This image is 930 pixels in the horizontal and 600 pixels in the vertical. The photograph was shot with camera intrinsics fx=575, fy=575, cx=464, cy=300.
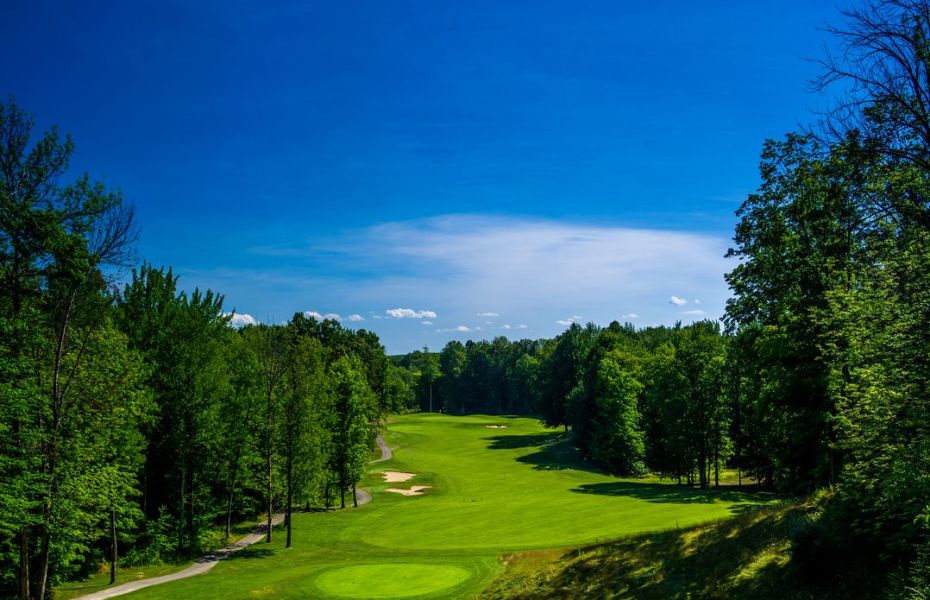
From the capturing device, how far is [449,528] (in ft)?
146

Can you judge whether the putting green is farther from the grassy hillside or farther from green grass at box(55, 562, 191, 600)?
green grass at box(55, 562, 191, 600)

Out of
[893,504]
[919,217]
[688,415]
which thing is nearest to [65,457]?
[893,504]

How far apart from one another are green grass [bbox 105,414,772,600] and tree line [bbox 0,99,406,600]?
198 inches

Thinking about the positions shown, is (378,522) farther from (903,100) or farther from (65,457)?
(903,100)

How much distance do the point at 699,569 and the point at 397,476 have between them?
5514 centimetres

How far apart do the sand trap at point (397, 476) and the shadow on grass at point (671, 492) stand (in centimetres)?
2124

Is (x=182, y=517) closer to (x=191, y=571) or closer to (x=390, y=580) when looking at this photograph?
(x=191, y=571)

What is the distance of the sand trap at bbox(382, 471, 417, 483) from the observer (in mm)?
69688

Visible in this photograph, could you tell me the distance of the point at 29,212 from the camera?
22328 mm

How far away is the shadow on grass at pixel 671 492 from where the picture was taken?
5128cm

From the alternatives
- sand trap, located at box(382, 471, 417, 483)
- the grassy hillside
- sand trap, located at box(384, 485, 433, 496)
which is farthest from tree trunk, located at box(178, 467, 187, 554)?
sand trap, located at box(382, 471, 417, 483)

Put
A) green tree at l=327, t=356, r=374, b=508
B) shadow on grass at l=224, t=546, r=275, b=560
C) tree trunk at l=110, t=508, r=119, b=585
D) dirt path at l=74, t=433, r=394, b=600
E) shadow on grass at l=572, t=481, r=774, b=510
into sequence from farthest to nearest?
green tree at l=327, t=356, r=374, b=508, shadow on grass at l=572, t=481, r=774, b=510, shadow on grass at l=224, t=546, r=275, b=560, tree trunk at l=110, t=508, r=119, b=585, dirt path at l=74, t=433, r=394, b=600

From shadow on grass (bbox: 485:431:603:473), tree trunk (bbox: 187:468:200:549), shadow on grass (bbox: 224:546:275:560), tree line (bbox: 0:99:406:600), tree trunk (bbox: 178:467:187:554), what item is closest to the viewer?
tree line (bbox: 0:99:406:600)

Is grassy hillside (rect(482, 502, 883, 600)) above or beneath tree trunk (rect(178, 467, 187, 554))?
above
